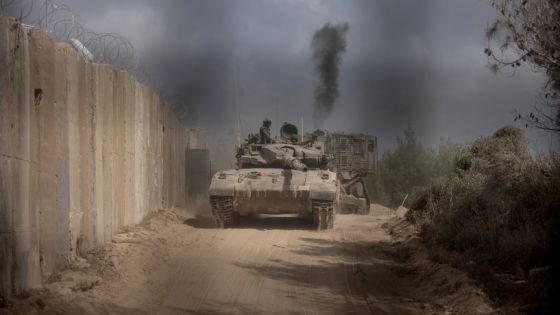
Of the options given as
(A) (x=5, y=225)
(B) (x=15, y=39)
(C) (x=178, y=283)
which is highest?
(B) (x=15, y=39)

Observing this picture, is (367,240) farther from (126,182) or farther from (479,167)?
(126,182)

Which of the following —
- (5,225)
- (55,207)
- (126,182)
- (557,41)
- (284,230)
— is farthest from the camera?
(284,230)

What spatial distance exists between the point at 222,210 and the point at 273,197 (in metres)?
1.13

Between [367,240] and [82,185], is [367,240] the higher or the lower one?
the lower one

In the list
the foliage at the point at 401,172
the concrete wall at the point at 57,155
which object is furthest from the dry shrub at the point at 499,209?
the foliage at the point at 401,172

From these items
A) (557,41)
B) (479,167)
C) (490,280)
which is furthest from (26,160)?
(479,167)

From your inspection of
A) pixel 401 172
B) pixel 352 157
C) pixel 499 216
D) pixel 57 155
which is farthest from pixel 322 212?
pixel 401 172

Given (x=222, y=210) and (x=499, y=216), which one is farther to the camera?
(x=222, y=210)

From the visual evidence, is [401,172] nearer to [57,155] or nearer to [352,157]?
[352,157]

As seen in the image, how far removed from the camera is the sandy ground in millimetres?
7570

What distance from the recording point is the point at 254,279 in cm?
925

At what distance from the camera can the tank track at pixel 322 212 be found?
15086mm

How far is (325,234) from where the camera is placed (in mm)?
14547

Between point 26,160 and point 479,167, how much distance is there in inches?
395
